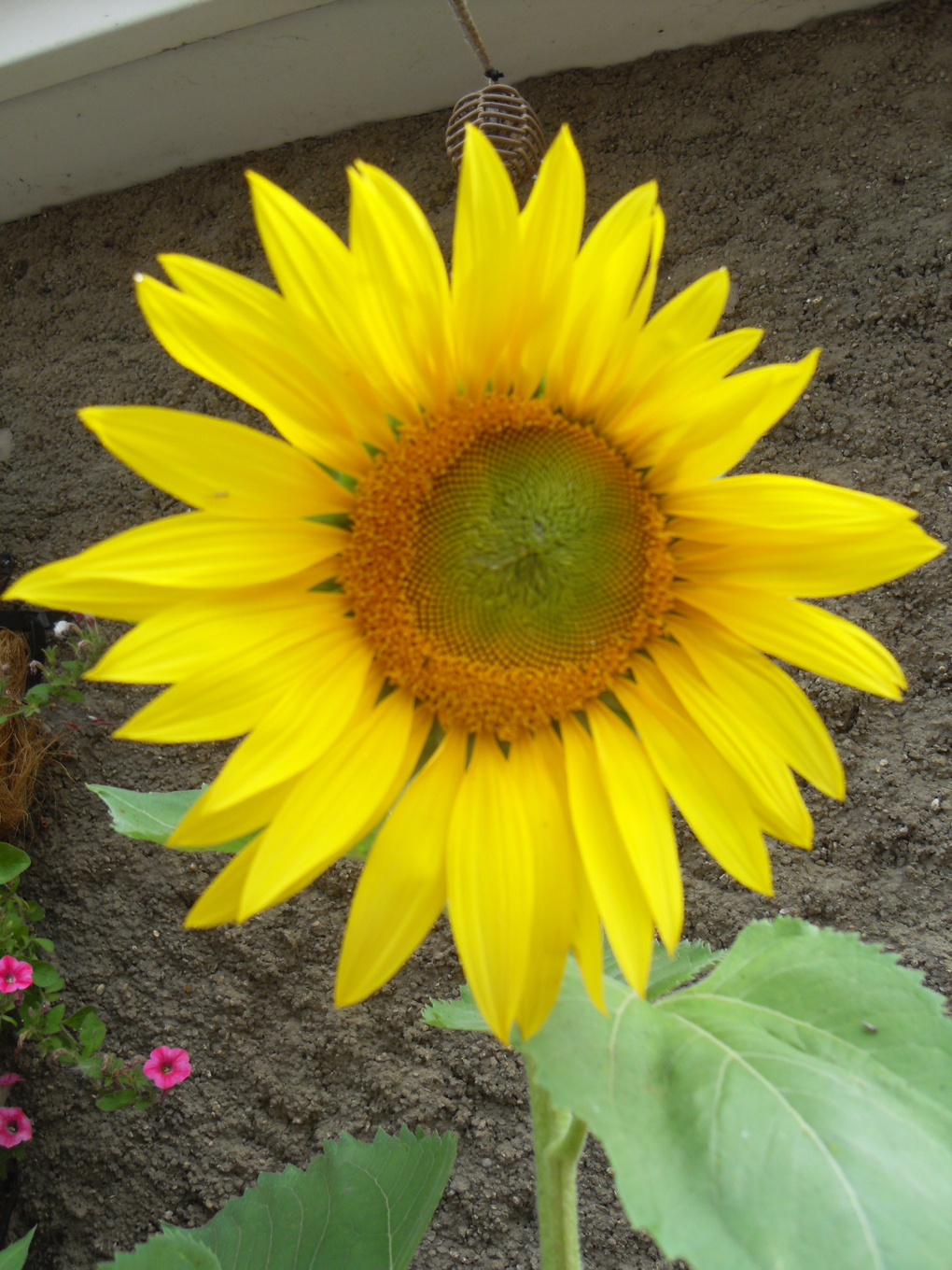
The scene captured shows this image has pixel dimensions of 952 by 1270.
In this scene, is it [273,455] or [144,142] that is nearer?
[273,455]

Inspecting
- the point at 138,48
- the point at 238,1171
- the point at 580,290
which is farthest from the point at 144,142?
the point at 238,1171

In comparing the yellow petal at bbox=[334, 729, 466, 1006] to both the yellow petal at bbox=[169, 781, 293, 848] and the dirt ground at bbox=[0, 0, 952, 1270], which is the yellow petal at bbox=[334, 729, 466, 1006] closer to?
the yellow petal at bbox=[169, 781, 293, 848]

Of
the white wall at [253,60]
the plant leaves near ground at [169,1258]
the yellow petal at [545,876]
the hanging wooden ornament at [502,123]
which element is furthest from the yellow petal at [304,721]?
the white wall at [253,60]

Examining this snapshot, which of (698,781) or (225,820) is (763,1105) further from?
(225,820)

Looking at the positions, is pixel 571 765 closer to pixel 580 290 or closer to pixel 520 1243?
pixel 580 290

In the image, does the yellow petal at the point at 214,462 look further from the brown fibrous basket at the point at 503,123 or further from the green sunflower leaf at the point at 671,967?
the brown fibrous basket at the point at 503,123

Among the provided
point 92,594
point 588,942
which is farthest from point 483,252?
point 588,942

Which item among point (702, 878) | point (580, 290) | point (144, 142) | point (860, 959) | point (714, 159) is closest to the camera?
point (580, 290)
